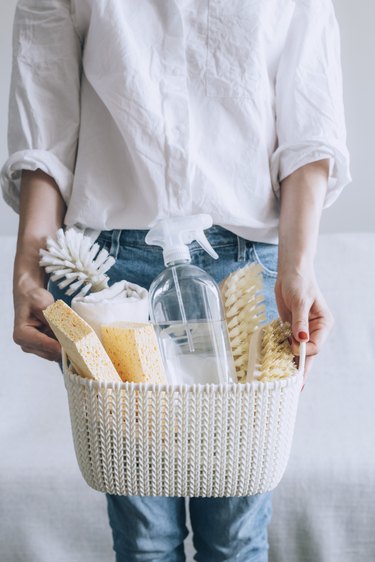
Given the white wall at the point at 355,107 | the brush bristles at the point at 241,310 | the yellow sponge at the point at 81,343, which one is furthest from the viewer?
the white wall at the point at 355,107

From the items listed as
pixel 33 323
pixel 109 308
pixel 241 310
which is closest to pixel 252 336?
pixel 241 310

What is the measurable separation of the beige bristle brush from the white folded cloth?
0.09 m

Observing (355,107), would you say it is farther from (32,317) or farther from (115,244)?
(32,317)

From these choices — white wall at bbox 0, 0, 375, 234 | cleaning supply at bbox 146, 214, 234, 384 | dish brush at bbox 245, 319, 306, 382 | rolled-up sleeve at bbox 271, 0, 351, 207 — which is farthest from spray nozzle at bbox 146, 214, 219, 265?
white wall at bbox 0, 0, 375, 234

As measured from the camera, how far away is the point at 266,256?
90cm

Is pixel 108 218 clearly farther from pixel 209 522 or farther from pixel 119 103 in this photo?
pixel 209 522

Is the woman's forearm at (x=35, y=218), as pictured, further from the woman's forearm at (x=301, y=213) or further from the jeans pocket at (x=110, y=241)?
the woman's forearm at (x=301, y=213)

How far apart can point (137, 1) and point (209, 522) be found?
596mm

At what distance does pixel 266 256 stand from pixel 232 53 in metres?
0.23

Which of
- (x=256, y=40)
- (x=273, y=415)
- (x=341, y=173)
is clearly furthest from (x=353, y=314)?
(x=273, y=415)

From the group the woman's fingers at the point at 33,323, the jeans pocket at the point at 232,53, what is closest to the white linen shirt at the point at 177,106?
the jeans pocket at the point at 232,53

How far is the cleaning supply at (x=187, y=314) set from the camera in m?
0.68

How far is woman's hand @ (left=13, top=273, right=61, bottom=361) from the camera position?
2.54 ft

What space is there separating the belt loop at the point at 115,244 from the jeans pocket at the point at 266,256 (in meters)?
0.15
